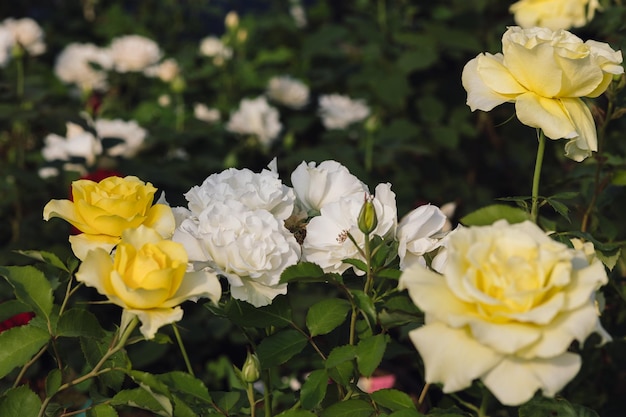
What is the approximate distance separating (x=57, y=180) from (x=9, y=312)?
4.07 ft

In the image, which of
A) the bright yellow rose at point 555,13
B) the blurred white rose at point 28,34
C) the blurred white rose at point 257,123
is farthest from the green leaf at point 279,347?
the blurred white rose at point 28,34

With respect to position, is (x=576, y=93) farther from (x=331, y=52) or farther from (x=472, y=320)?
(x=331, y=52)

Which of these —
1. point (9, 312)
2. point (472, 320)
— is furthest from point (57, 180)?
point (472, 320)

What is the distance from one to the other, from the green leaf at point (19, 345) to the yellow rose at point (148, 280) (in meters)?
0.14

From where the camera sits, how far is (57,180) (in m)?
2.32

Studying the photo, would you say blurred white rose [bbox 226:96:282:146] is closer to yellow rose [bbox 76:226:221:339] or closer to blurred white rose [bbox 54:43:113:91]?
blurred white rose [bbox 54:43:113:91]

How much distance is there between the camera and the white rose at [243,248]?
95 cm

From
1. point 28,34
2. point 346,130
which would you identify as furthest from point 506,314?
point 28,34

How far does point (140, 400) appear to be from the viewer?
3.11 ft

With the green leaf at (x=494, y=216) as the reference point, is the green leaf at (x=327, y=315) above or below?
below

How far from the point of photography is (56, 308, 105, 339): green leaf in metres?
0.95

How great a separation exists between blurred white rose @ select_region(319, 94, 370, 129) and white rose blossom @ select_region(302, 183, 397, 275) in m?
1.95

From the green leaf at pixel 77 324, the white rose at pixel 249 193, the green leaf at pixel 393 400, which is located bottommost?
the green leaf at pixel 393 400

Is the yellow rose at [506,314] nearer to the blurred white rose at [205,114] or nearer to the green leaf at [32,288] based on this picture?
the green leaf at [32,288]
